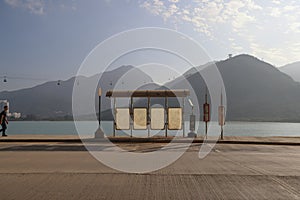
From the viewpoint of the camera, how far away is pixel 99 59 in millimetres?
23938

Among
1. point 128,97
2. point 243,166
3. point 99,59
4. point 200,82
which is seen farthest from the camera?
point 200,82

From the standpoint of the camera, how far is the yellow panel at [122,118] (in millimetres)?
27547

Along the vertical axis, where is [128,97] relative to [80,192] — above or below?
above

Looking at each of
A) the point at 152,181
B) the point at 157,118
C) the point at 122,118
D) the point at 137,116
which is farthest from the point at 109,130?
the point at 152,181

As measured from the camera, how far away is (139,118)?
27656mm

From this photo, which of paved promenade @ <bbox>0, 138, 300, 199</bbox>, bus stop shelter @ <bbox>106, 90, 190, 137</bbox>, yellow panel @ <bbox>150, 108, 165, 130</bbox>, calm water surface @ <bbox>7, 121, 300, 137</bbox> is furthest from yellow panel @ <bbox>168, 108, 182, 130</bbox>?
paved promenade @ <bbox>0, 138, 300, 199</bbox>

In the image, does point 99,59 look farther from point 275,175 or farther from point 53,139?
point 275,175

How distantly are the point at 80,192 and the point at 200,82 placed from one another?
172m

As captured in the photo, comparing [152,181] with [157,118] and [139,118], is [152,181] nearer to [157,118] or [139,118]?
[139,118]

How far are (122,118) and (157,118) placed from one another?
250 cm

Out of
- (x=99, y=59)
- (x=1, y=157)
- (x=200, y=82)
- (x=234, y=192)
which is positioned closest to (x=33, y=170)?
(x=1, y=157)

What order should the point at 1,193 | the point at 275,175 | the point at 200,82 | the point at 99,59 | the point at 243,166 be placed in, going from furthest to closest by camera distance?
the point at 200,82
the point at 99,59
the point at 243,166
the point at 275,175
the point at 1,193

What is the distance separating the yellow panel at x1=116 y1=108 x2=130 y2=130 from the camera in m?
27.5

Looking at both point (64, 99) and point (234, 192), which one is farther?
point (64, 99)
